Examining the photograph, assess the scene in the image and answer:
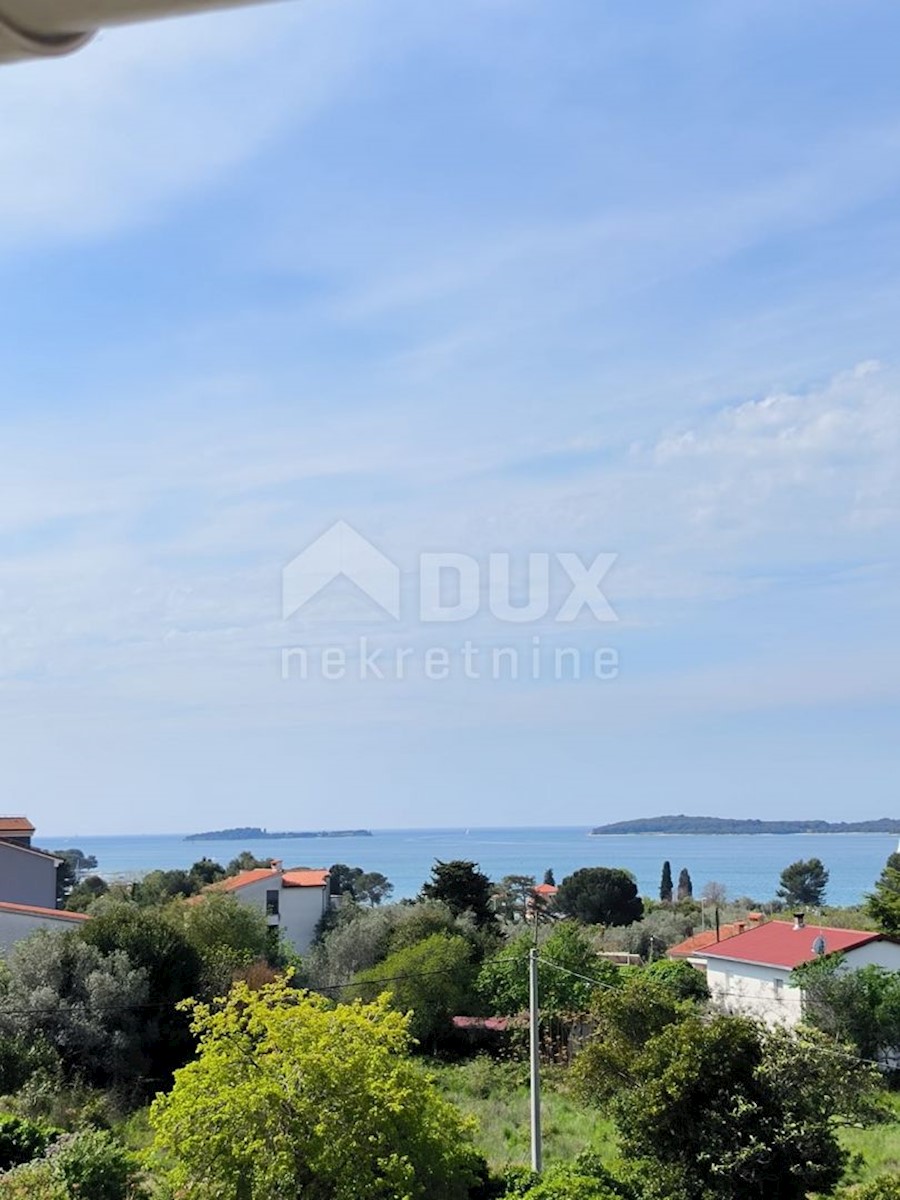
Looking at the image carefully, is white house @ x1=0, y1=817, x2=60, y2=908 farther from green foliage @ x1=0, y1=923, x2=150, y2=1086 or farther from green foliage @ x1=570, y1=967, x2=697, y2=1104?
green foliage @ x1=570, y1=967, x2=697, y2=1104

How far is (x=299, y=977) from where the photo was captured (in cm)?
2759

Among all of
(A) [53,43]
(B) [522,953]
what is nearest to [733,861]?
(B) [522,953]

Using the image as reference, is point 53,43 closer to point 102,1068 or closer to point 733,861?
point 102,1068

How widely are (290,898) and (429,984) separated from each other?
480 inches

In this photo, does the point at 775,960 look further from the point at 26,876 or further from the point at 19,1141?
the point at 26,876

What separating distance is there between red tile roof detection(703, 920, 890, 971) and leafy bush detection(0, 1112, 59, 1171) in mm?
16038

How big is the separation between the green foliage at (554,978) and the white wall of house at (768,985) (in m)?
2.82

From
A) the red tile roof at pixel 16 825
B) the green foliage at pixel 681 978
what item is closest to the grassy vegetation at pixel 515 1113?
the green foliage at pixel 681 978

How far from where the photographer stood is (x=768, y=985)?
24875 millimetres

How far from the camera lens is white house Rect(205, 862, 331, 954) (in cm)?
3475

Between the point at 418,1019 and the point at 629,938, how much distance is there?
57.5ft

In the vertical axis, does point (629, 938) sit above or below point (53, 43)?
below

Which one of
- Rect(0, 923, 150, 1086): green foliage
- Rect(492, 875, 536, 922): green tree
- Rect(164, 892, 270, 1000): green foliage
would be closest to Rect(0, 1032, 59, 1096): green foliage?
Rect(0, 923, 150, 1086): green foliage

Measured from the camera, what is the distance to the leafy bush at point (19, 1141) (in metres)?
14.5
